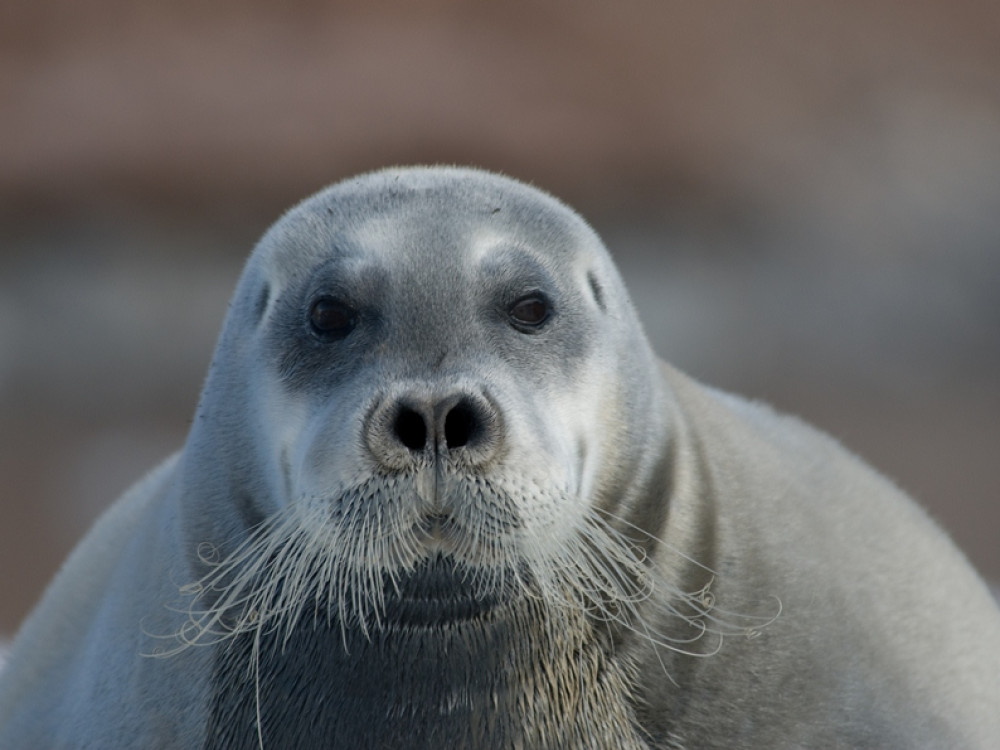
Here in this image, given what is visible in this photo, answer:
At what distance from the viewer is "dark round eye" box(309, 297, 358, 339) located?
293 centimetres

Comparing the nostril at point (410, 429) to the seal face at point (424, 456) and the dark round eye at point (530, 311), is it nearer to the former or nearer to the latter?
the seal face at point (424, 456)

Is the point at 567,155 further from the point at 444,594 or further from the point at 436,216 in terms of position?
the point at 444,594

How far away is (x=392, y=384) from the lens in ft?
8.70

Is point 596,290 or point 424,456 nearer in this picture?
point 424,456

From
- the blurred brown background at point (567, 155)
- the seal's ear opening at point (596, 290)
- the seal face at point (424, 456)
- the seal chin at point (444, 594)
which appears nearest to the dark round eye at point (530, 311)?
the seal face at point (424, 456)

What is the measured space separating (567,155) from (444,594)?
41.1 feet

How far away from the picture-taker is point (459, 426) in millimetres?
2596

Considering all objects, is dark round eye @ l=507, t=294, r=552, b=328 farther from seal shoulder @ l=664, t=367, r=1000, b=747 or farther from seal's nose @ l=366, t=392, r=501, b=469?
seal shoulder @ l=664, t=367, r=1000, b=747

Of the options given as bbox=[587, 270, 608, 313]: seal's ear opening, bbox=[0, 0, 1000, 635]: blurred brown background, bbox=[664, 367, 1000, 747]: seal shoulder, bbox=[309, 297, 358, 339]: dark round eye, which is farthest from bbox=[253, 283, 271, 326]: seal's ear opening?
bbox=[0, 0, 1000, 635]: blurred brown background

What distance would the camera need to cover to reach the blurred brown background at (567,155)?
47.9ft

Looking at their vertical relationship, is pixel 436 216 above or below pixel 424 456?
above

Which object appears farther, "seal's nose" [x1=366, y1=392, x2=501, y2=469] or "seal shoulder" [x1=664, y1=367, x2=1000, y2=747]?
"seal shoulder" [x1=664, y1=367, x2=1000, y2=747]

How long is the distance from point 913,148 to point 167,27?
7808mm

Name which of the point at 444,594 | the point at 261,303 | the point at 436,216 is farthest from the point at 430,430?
the point at 261,303
